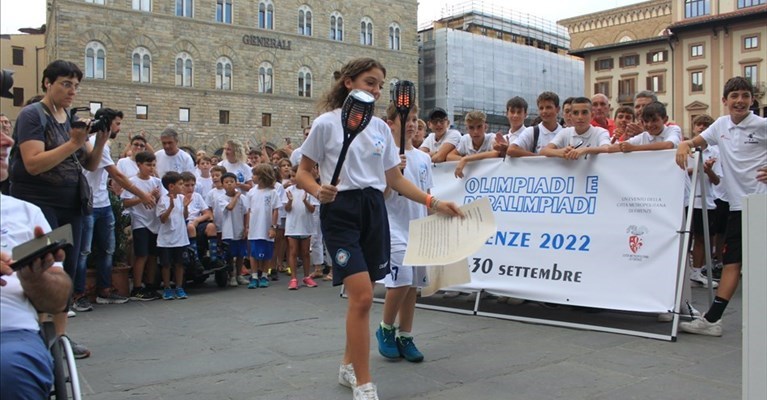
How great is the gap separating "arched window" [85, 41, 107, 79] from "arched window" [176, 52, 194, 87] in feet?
16.4

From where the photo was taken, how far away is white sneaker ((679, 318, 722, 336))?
17.8ft

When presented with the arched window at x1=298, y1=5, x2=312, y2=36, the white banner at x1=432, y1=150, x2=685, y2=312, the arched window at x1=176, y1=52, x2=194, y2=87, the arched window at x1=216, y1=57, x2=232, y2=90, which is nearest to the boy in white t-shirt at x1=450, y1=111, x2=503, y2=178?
the white banner at x1=432, y1=150, x2=685, y2=312

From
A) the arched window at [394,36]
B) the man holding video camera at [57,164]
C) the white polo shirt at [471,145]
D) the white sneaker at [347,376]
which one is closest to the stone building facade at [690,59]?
the arched window at [394,36]

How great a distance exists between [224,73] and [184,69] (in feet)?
9.82

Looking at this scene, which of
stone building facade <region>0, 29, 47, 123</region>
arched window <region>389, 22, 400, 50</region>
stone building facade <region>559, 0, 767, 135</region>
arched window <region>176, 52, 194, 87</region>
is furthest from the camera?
stone building facade <region>0, 29, 47, 123</region>

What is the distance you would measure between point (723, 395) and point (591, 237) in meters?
2.36

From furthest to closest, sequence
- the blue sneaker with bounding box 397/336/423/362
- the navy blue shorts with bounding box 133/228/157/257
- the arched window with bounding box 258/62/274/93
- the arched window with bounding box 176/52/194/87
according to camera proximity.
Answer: the arched window with bounding box 258/62/274/93 < the arched window with bounding box 176/52/194/87 < the navy blue shorts with bounding box 133/228/157/257 < the blue sneaker with bounding box 397/336/423/362

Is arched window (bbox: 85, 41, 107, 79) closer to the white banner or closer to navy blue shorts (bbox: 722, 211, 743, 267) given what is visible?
the white banner

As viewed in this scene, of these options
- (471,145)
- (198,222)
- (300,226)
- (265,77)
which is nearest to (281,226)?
(300,226)

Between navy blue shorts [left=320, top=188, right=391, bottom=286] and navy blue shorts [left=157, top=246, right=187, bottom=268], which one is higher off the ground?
navy blue shorts [left=320, top=188, right=391, bottom=286]

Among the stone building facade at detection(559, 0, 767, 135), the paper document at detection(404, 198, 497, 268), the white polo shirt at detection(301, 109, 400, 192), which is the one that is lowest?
the paper document at detection(404, 198, 497, 268)

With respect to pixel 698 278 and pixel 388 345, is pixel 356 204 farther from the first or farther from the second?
pixel 698 278

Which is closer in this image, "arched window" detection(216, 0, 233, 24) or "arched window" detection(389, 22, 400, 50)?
"arched window" detection(216, 0, 233, 24)

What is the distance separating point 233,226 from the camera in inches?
378
